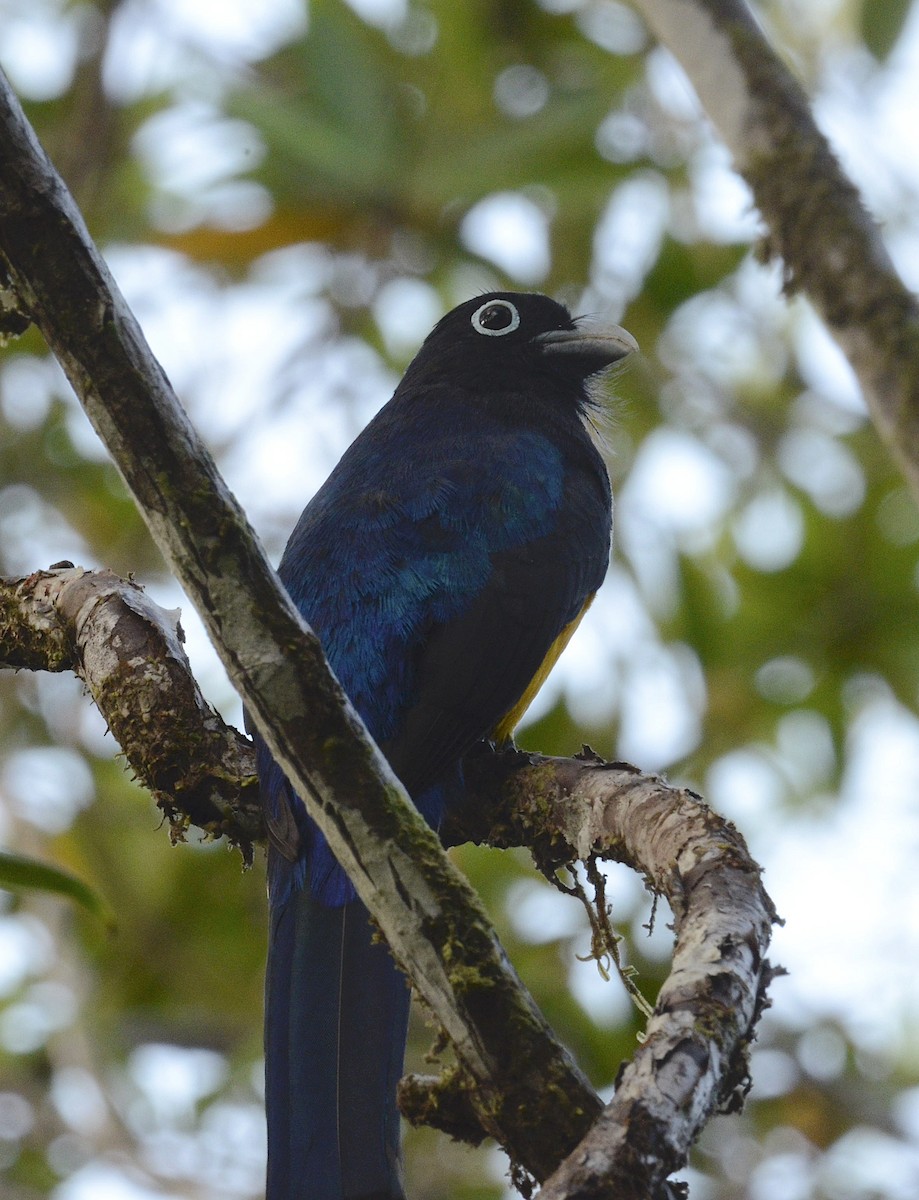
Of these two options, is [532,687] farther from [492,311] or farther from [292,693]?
[292,693]

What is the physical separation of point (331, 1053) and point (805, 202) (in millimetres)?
2058

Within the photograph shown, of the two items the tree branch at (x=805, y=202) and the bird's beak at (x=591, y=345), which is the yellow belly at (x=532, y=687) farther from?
the bird's beak at (x=591, y=345)

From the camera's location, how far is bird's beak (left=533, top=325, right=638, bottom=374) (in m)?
4.62

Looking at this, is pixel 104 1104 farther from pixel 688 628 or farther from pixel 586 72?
pixel 586 72

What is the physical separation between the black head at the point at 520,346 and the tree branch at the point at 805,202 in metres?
1.04

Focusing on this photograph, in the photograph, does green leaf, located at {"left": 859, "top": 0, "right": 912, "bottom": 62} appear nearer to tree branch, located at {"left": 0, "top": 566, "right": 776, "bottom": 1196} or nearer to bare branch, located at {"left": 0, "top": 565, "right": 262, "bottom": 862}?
tree branch, located at {"left": 0, "top": 566, "right": 776, "bottom": 1196}

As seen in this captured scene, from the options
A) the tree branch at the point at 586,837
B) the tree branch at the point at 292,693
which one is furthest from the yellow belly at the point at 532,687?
the tree branch at the point at 292,693

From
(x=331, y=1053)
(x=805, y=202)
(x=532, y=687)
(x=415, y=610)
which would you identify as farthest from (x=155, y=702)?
(x=805, y=202)

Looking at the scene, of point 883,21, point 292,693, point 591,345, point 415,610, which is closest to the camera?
point 292,693

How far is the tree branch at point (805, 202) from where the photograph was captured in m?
3.05

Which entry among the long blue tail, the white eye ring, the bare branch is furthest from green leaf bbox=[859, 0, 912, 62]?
the long blue tail

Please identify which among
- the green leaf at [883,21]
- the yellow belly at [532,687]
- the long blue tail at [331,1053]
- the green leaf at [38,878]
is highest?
the green leaf at [883,21]

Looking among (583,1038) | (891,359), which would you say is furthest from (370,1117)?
(583,1038)

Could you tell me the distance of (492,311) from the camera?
465 centimetres
